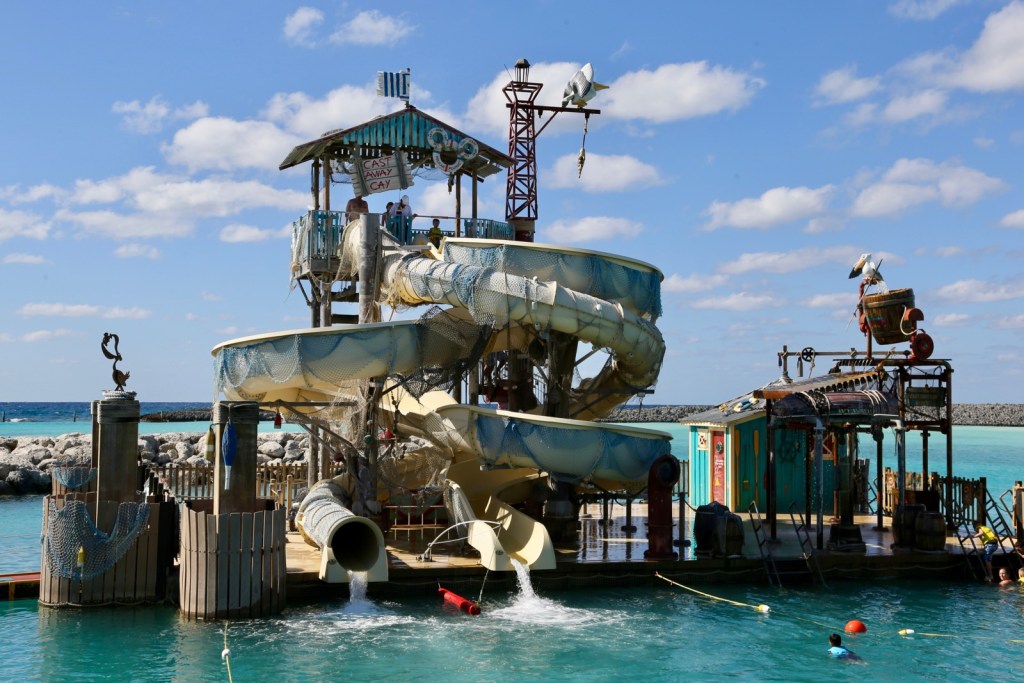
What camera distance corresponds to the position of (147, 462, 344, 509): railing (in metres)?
25.9

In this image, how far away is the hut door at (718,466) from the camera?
1078 inches

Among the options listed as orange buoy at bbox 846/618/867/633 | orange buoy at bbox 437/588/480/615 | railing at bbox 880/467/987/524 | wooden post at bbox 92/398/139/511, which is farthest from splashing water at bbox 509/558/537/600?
railing at bbox 880/467/987/524

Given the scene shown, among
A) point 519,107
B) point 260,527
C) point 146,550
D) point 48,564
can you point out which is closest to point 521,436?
point 260,527

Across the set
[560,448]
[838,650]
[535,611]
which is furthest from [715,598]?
[560,448]

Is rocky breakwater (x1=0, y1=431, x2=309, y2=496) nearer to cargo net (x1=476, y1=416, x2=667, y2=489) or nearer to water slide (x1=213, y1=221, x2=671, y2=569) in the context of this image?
water slide (x1=213, y1=221, x2=671, y2=569)

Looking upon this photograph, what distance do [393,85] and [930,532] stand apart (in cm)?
1676

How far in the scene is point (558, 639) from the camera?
17234 millimetres

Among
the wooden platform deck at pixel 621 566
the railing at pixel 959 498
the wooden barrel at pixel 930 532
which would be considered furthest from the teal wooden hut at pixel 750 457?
the wooden barrel at pixel 930 532

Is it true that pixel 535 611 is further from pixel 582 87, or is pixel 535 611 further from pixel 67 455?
pixel 67 455

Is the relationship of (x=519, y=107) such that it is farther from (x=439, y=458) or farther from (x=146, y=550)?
(x=146, y=550)

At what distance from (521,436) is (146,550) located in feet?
23.5

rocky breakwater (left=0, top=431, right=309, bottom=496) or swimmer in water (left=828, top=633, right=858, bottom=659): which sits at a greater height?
rocky breakwater (left=0, top=431, right=309, bottom=496)

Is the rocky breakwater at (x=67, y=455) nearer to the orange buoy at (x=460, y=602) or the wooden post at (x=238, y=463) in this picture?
the wooden post at (x=238, y=463)

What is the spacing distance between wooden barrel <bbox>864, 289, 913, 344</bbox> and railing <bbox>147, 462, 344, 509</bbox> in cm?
1312
